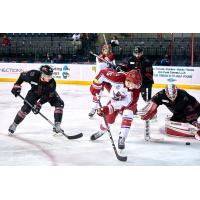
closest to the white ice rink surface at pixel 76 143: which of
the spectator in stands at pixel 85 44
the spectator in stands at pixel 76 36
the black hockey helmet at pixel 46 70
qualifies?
the black hockey helmet at pixel 46 70

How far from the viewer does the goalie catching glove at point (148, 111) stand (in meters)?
5.00

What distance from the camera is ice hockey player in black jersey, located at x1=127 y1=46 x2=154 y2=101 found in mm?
4863

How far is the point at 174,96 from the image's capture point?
17.0ft

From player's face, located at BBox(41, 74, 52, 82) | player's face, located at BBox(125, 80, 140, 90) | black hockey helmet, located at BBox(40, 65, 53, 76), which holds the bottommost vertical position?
player's face, located at BBox(125, 80, 140, 90)

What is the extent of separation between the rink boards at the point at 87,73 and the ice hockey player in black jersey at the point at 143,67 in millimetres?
46

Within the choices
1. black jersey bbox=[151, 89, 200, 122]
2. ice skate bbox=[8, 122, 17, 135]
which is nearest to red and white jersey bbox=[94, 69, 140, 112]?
black jersey bbox=[151, 89, 200, 122]

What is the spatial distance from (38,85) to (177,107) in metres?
1.01

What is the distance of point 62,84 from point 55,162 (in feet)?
1.93

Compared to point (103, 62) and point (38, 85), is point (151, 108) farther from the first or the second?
point (38, 85)

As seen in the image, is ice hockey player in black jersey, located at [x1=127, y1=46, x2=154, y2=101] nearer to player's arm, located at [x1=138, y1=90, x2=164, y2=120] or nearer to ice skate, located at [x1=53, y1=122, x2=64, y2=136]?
player's arm, located at [x1=138, y1=90, x2=164, y2=120]

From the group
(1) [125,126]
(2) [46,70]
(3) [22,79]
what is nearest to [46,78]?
(2) [46,70]

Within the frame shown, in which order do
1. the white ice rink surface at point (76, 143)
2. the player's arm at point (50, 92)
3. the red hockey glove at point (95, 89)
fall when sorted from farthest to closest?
the player's arm at point (50, 92)
the red hockey glove at point (95, 89)
the white ice rink surface at point (76, 143)

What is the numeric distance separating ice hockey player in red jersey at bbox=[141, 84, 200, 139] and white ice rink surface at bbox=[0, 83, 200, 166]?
6cm

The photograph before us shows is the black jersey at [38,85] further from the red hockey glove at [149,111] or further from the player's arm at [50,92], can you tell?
the red hockey glove at [149,111]
